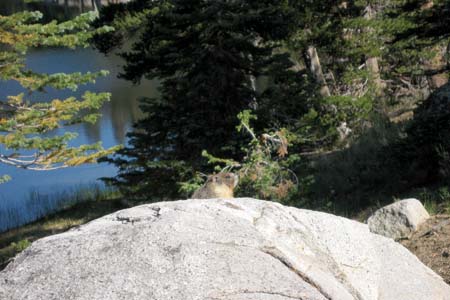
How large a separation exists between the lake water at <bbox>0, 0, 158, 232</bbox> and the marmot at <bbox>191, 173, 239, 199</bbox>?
518cm

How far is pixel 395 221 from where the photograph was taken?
6.56 meters

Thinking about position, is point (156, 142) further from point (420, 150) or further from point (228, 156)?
point (420, 150)

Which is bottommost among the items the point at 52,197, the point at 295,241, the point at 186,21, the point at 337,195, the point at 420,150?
the point at 52,197

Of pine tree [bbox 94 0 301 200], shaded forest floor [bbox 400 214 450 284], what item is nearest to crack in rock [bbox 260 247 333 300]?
shaded forest floor [bbox 400 214 450 284]

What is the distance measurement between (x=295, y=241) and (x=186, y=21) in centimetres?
801

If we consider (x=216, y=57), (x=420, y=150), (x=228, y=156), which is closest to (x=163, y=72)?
(x=216, y=57)

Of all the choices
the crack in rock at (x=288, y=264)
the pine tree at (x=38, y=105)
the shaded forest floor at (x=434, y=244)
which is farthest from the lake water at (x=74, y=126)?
the crack in rock at (x=288, y=264)

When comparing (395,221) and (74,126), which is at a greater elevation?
(395,221)

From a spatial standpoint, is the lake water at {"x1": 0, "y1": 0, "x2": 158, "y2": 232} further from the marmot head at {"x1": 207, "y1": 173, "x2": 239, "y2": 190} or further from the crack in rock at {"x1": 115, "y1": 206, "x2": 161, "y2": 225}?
the crack in rock at {"x1": 115, "y1": 206, "x2": 161, "y2": 225}

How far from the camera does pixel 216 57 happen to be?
440 inches

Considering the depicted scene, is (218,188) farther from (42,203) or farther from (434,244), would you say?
(42,203)

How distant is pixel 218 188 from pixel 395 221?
1.88 metres

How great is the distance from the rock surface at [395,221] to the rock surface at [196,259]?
103 inches

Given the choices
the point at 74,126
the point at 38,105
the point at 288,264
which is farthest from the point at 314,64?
the point at 74,126
